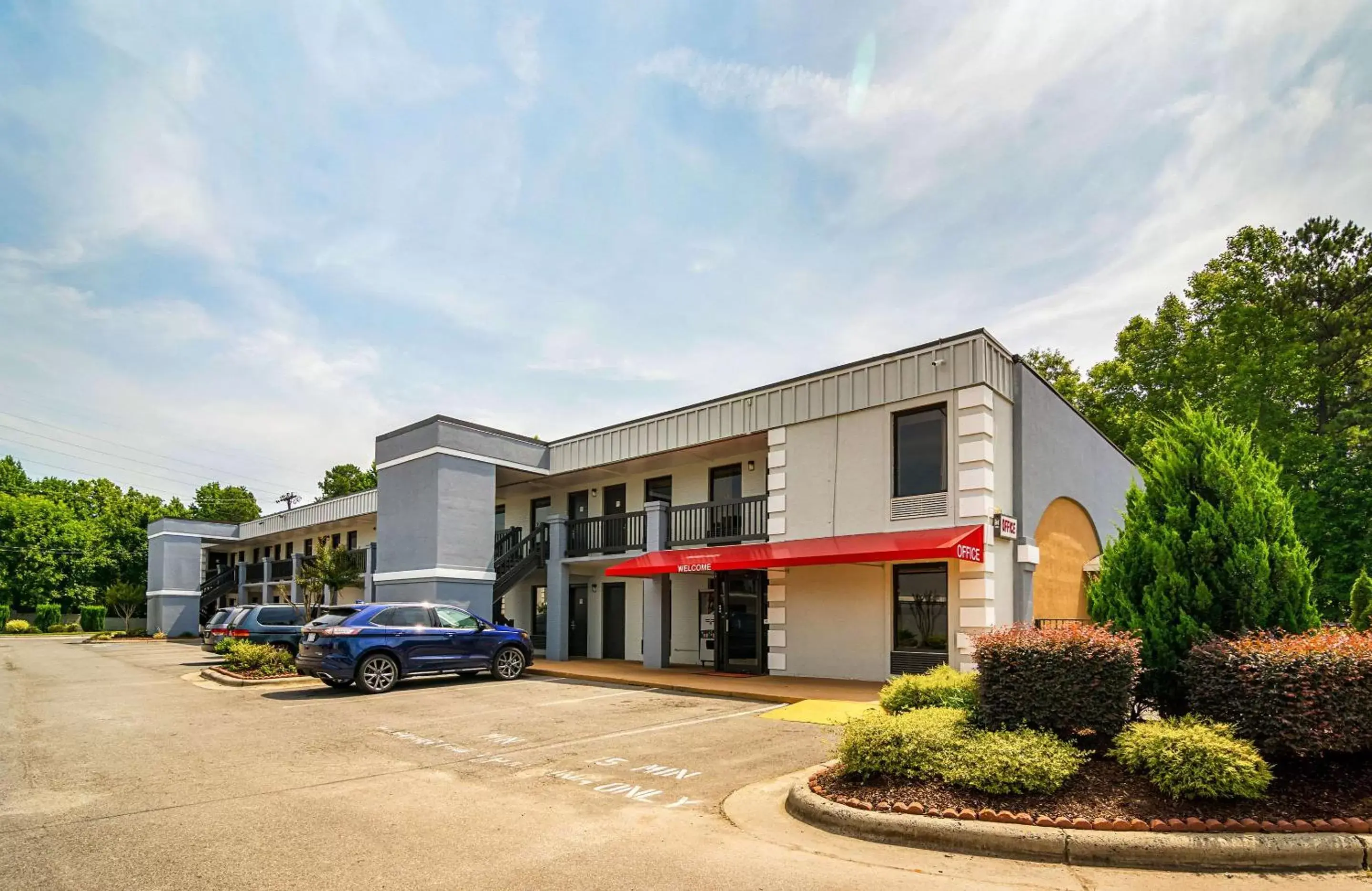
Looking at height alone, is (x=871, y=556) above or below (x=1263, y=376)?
below

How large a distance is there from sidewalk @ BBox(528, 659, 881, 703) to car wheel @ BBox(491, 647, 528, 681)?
3.73ft

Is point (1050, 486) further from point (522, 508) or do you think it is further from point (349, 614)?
point (522, 508)

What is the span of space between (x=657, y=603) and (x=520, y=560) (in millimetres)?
6050

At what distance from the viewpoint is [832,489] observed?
1709 centimetres

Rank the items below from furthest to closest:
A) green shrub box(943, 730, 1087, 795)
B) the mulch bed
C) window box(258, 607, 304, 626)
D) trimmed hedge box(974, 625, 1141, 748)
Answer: window box(258, 607, 304, 626) → trimmed hedge box(974, 625, 1141, 748) → green shrub box(943, 730, 1087, 795) → the mulch bed

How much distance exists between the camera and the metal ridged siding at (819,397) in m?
15.5

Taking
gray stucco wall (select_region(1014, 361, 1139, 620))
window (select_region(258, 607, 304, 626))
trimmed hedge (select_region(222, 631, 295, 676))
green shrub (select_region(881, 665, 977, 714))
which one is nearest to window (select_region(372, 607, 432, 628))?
trimmed hedge (select_region(222, 631, 295, 676))

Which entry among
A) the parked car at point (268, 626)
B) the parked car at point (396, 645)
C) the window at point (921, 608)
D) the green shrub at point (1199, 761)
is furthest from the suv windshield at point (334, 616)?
the green shrub at point (1199, 761)

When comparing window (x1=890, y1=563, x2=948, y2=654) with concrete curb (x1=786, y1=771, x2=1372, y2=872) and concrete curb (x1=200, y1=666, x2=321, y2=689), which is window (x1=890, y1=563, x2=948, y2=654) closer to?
concrete curb (x1=786, y1=771, x2=1372, y2=872)

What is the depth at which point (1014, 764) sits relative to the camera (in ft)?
20.7

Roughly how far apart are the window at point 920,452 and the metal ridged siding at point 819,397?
1.58ft

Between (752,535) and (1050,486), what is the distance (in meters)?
6.31

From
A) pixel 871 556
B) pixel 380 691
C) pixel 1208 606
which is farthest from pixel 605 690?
pixel 1208 606

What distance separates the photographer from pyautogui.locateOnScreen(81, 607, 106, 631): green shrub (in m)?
51.2
